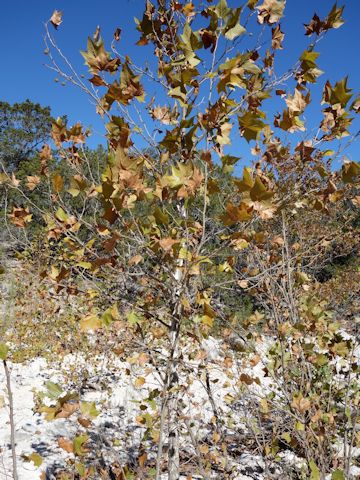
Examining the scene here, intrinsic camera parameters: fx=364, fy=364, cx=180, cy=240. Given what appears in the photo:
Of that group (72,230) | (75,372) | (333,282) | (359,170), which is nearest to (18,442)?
(75,372)

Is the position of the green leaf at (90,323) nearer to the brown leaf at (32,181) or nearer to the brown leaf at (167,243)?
the brown leaf at (167,243)

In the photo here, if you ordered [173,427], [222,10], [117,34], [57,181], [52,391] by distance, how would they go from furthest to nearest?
[173,427]
[117,34]
[57,181]
[222,10]
[52,391]

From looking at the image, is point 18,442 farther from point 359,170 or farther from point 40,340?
point 359,170

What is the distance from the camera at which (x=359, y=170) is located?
101 centimetres

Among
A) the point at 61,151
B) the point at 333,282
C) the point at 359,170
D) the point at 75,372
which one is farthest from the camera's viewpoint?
the point at 333,282

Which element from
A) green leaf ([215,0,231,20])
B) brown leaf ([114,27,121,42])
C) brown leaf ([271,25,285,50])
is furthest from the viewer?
brown leaf ([114,27,121,42])

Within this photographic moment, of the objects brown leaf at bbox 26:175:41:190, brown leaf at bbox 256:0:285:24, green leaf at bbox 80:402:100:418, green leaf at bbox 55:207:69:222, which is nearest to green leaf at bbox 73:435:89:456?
green leaf at bbox 80:402:100:418

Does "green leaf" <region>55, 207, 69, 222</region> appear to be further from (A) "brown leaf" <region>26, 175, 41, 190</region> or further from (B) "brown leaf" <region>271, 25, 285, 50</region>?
(B) "brown leaf" <region>271, 25, 285, 50</region>

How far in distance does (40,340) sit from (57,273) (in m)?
5.61

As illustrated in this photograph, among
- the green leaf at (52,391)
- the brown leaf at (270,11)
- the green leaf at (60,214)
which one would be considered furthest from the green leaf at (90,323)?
the brown leaf at (270,11)

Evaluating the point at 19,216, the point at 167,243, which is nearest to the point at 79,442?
the point at 167,243

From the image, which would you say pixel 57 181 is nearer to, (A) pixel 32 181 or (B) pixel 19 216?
(B) pixel 19 216

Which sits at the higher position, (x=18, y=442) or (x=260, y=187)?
(x=260, y=187)

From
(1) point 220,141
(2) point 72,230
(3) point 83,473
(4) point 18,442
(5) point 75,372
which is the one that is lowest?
(4) point 18,442
